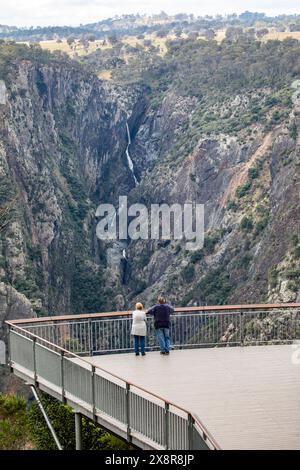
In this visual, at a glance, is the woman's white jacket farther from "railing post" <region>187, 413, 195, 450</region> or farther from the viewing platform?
"railing post" <region>187, 413, 195, 450</region>

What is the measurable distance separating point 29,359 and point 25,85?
92.4 meters

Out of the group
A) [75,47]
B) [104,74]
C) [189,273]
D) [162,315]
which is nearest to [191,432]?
[162,315]

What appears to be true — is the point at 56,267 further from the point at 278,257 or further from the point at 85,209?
the point at 278,257

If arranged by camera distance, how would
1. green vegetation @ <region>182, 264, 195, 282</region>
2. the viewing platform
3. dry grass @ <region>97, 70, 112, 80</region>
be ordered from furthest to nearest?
dry grass @ <region>97, 70, 112, 80</region> < green vegetation @ <region>182, 264, 195, 282</region> < the viewing platform

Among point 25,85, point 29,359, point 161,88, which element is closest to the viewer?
point 29,359

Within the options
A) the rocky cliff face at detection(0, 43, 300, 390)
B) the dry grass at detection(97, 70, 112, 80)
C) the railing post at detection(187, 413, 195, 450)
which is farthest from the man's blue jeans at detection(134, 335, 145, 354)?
the dry grass at detection(97, 70, 112, 80)

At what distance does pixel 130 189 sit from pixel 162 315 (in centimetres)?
11254

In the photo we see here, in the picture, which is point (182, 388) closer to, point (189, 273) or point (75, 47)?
point (189, 273)

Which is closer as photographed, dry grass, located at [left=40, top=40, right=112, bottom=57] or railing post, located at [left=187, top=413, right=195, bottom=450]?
railing post, located at [left=187, top=413, right=195, bottom=450]

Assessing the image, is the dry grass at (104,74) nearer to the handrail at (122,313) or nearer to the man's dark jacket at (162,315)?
the handrail at (122,313)

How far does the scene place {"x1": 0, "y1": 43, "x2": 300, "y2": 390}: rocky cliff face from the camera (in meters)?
88.3

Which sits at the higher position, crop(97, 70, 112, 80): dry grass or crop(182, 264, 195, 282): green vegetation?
crop(97, 70, 112, 80): dry grass

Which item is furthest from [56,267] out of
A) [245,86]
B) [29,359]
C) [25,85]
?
[29,359]

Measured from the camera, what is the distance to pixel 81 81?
132 m
